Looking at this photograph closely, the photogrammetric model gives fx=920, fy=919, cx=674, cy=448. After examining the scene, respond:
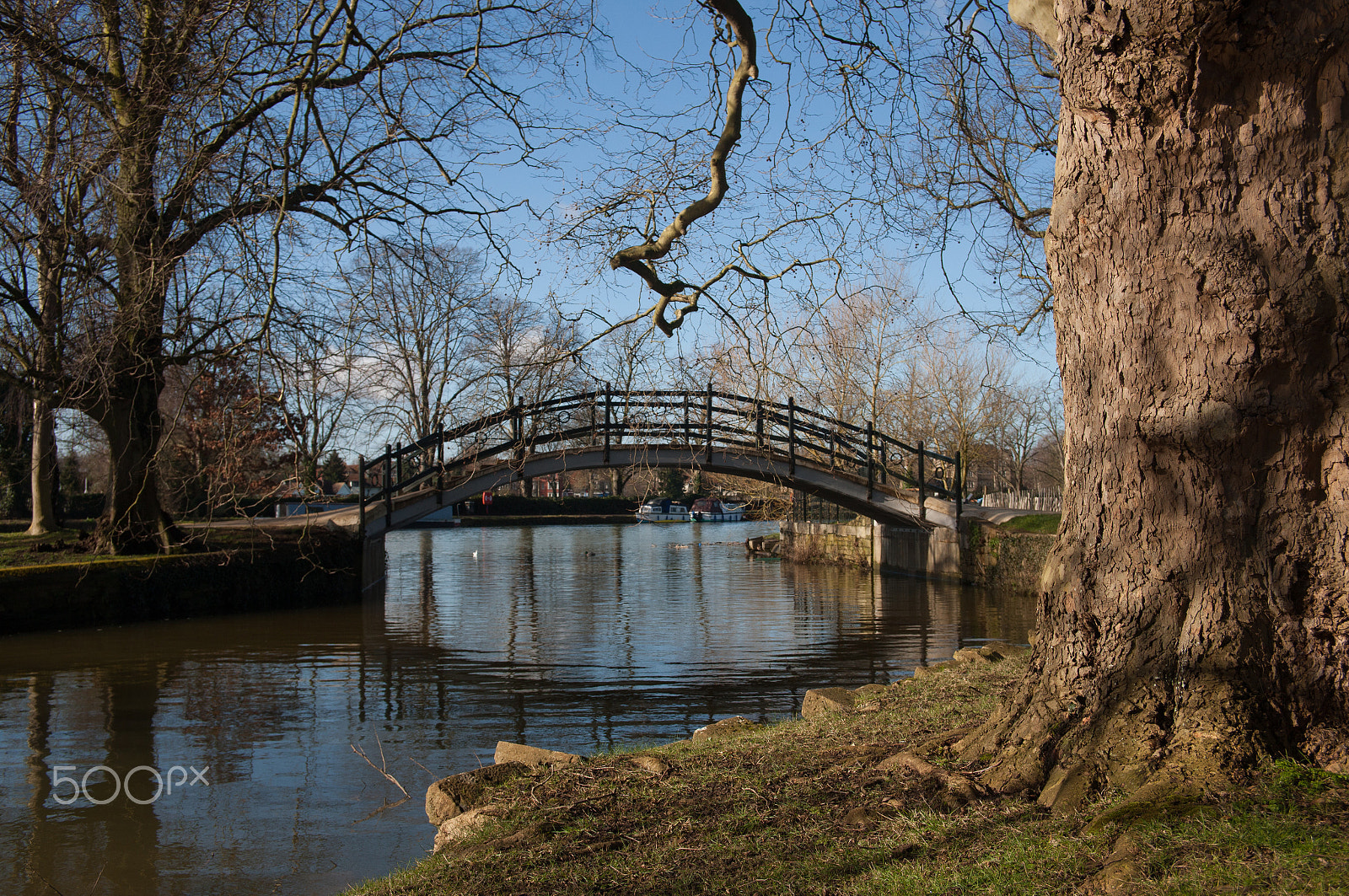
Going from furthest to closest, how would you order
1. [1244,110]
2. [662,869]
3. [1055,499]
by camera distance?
[1055,499]
[1244,110]
[662,869]

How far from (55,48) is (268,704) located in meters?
5.70

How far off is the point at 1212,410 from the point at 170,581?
1484 cm

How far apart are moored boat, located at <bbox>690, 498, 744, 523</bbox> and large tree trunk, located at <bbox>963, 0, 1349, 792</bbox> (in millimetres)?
48716

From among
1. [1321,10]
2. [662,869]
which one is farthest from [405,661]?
[1321,10]

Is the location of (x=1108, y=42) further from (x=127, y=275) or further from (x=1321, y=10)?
(x=127, y=275)

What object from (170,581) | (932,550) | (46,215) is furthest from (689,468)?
(46,215)

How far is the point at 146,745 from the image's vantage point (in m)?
7.13

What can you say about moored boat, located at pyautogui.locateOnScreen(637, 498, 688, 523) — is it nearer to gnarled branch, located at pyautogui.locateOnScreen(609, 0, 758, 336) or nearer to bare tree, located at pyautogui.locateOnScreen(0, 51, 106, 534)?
bare tree, located at pyautogui.locateOnScreen(0, 51, 106, 534)

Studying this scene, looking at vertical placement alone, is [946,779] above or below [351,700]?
above

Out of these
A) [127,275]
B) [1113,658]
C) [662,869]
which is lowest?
[662,869]

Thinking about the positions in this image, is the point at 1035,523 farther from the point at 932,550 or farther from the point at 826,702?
the point at 826,702

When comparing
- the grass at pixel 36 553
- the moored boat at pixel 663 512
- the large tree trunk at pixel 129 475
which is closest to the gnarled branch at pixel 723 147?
the large tree trunk at pixel 129 475

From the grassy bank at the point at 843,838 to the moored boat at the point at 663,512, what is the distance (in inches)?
1738

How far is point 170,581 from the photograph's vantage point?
14.3 meters
